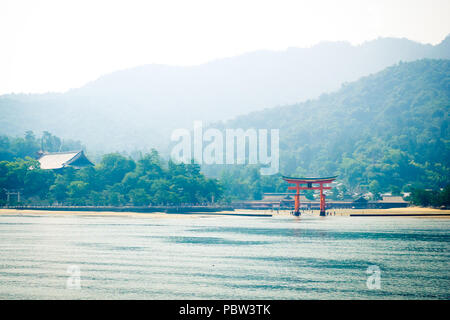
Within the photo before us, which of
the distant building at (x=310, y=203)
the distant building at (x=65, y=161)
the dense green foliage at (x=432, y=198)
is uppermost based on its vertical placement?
the distant building at (x=65, y=161)

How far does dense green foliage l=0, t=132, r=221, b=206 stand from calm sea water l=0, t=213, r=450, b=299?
36.9 metres

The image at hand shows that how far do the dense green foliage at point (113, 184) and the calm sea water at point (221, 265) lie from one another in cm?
3685

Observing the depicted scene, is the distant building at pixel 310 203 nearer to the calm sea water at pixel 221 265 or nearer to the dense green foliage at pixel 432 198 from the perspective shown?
the dense green foliage at pixel 432 198

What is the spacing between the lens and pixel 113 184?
95.4m

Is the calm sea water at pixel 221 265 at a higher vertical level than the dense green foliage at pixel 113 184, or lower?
lower

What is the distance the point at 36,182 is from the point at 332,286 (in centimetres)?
7904

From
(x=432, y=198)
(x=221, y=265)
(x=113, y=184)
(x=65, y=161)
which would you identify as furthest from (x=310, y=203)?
(x=221, y=265)

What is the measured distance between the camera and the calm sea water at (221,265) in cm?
2395

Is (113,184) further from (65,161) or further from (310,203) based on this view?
(310,203)

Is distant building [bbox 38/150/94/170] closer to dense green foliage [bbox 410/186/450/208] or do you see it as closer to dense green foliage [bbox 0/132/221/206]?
dense green foliage [bbox 0/132/221/206]

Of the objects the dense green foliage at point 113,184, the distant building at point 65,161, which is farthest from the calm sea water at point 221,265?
the distant building at point 65,161

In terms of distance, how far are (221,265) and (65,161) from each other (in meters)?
83.3
